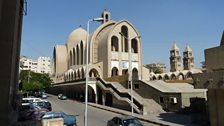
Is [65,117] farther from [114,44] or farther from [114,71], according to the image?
[114,44]

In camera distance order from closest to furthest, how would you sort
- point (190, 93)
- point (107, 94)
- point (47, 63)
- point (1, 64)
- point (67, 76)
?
1. point (1, 64)
2. point (190, 93)
3. point (107, 94)
4. point (67, 76)
5. point (47, 63)

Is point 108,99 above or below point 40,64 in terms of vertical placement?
below

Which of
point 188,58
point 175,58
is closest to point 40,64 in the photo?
point 175,58

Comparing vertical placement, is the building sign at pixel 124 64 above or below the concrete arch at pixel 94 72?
above

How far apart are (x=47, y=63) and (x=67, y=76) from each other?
13308 cm

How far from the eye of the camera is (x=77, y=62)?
2675 inches

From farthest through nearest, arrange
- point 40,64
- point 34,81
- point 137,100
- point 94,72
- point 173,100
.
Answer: point 40,64
point 34,81
point 94,72
point 137,100
point 173,100

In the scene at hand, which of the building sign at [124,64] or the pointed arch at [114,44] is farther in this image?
the pointed arch at [114,44]

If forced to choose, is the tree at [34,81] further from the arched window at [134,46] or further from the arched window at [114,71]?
the arched window at [134,46]

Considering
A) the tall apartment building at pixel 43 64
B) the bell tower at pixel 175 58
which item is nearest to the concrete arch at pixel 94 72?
the bell tower at pixel 175 58

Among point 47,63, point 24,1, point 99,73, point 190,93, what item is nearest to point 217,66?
point 190,93

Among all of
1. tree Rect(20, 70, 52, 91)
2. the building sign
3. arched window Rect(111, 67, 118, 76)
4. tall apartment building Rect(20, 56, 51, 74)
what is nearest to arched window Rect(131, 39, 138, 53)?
the building sign

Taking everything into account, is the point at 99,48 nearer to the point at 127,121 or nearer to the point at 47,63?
the point at 127,121

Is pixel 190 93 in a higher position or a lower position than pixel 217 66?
lower
